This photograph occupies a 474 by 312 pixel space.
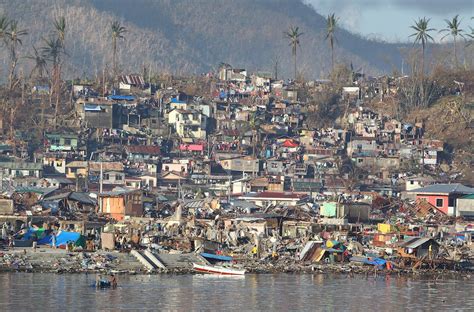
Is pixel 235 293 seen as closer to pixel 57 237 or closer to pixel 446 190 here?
pixel 57 237

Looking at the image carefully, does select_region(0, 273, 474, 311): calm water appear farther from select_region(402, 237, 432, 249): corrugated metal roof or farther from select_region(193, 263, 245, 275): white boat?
select_region(402, 237, 432, 249): corrugated metal roof

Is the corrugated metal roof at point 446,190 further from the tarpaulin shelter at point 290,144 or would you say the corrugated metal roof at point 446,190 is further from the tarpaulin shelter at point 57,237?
the tarpaulin shelter at point 57,237

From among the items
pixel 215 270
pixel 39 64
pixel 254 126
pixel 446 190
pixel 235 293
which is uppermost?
pixel 39 64

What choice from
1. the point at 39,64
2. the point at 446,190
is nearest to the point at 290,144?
the point at 39,64

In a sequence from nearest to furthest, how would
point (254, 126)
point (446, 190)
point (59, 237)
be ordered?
point (59, 237)
point (446, 190)
point (254, 126)

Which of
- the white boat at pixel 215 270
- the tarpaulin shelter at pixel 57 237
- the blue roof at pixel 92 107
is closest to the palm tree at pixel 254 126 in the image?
the blue roof at pixel 92 107

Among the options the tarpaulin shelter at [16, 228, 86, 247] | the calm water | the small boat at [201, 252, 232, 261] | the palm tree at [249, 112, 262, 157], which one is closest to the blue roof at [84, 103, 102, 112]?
the palm tree at [249, 112, 262, 157]

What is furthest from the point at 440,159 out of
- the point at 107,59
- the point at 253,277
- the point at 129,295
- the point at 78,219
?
the point at 107,59

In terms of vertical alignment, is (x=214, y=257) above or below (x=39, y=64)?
below
